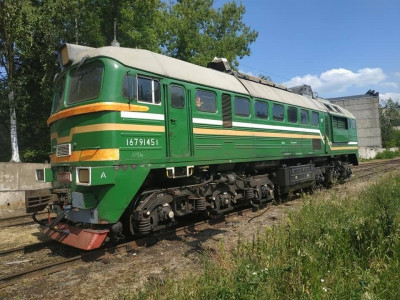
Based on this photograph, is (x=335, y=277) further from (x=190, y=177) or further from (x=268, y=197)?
(x=268, y=197)

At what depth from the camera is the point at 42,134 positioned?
1997cm

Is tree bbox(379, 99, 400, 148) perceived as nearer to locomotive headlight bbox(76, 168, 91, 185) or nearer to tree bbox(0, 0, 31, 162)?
tree bbox(0, 0, 31, 162)

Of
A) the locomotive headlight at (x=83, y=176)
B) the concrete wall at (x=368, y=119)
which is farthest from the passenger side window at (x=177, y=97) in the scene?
the concrete wall at (x=368, y=119)

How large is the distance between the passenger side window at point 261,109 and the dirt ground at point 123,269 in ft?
11.0

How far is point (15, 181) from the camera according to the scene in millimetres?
13961

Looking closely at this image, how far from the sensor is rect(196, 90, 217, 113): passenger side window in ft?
25.5

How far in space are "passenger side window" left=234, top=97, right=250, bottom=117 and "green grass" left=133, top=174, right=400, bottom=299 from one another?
357 centimetres

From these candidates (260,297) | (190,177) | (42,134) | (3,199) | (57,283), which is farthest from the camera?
(42,134)

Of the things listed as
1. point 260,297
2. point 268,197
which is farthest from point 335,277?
point 268,197

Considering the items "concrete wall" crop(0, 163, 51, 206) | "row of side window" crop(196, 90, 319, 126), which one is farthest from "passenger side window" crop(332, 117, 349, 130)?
"concrete wall" crop(0, 163, 51, 206)

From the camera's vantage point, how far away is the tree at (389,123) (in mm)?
60875

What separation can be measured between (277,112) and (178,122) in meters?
4.80

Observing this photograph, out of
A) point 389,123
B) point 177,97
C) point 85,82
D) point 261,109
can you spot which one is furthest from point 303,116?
point 389,123

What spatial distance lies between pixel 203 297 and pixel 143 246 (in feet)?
11.7
